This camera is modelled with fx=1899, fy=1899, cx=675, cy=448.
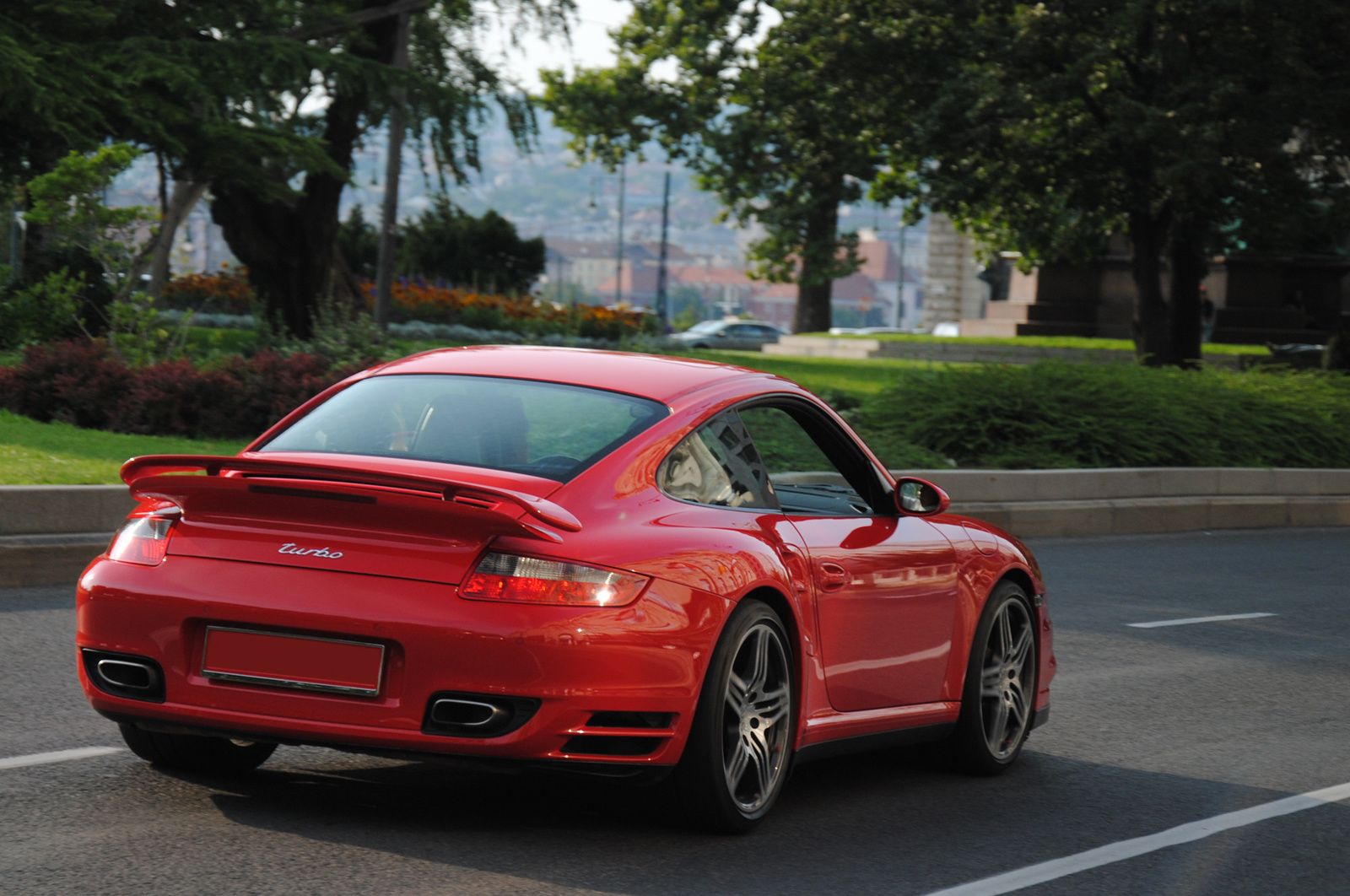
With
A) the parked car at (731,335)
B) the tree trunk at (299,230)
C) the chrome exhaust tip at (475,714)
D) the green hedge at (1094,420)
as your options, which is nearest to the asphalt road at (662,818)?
the chrome exhaust tip at (475,714)

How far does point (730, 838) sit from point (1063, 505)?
13.1m

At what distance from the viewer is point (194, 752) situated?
→ 589 centimetres

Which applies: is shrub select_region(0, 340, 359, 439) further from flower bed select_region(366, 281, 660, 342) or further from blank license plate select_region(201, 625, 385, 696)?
flower bed select_region(366, 281, 660, 342)

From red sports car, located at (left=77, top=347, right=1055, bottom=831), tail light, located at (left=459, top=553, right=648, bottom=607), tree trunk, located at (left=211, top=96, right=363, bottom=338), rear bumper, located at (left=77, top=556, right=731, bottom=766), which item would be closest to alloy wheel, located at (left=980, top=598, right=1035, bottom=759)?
red sports car, located at (left=77, top=347, right=1055, bottom=831)

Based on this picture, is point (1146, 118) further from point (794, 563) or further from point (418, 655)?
point (418, 655)

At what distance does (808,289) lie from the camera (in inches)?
2301

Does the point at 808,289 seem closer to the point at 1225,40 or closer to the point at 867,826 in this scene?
the point at 1225,40

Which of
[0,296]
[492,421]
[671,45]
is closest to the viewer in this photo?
[492,421]

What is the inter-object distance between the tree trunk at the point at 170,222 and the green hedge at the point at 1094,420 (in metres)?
8.51

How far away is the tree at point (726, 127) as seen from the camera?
1526 inches

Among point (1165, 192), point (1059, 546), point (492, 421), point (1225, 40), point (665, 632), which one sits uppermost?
point (1225, 40)

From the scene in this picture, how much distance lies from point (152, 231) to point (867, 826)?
579 inches

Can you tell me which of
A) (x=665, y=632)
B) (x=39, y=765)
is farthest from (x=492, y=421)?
(x=39, y=765)

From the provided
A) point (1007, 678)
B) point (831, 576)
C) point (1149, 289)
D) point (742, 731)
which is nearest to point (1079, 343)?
point (1149, 289)
